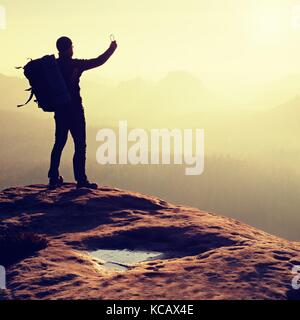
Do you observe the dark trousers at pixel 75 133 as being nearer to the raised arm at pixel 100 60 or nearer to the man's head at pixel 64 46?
the raised arm at pixel 100 60

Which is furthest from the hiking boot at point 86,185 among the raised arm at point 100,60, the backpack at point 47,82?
the raised arm at point 100,60

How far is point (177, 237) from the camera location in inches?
410

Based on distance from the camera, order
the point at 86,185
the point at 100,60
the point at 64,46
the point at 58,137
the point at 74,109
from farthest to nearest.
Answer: the point at 86,185 < the point at 58,137 < the point at 74,109 < the point at 100,60 < the point at 64,46

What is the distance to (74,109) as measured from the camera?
13.1 m

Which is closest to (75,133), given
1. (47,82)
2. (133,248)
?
(47,82)

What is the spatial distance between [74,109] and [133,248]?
15.2ft

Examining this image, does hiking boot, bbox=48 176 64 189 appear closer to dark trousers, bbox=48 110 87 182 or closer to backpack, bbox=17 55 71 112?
dark trousers, bbox=48 110 87 182

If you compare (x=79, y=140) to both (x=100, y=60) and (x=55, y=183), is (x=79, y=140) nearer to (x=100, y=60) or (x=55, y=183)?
(x=55, y=183)

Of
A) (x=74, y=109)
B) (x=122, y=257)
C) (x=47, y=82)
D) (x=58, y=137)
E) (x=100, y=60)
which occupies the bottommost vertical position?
(x=122, y=257)

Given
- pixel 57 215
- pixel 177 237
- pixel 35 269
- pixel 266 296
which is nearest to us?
pixel 266 296

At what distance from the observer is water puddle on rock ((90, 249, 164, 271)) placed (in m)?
8.89
